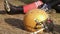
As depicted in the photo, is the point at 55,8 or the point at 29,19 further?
the point at 55,8

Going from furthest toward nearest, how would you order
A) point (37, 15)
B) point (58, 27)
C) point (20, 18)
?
1. point (20, 18)
2. point (58, 27)
3. point (37, 15)

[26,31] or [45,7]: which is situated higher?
[45,7]

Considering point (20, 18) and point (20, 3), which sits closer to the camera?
point (20, 18)

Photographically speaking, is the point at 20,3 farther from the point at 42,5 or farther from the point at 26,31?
the point at 26,31

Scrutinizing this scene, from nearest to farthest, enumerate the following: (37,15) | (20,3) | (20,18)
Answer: (37,15), (20,18), (20,3)

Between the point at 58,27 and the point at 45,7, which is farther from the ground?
the point at 45,7

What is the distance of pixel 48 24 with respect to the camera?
4238mm

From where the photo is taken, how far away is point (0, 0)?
658 cm

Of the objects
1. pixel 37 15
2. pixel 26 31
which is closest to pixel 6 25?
pixel 26 31

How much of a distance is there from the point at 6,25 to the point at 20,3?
5.38 feet

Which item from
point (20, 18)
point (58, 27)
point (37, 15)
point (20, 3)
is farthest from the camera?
point (20, 3)

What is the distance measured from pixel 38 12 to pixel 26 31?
0.42 m

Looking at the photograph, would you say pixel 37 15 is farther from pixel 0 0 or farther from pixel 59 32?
pixel 0 0

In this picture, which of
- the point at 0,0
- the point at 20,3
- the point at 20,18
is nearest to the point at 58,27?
the point at 20,18
